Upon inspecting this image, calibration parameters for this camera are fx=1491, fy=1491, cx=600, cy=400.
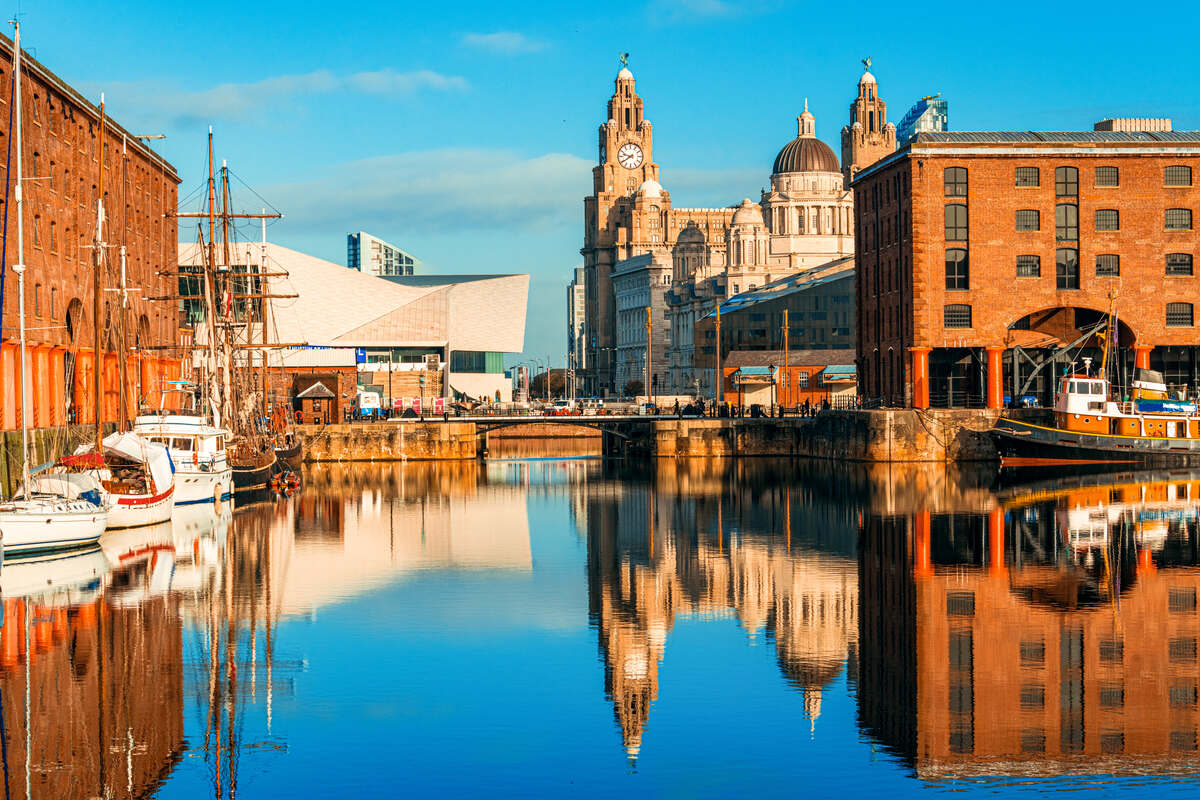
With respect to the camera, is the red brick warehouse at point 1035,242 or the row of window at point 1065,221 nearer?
the red brick warehouse at point 1035,242

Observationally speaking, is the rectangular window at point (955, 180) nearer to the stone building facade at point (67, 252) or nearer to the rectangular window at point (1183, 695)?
the stone building facade at point (67, 252)

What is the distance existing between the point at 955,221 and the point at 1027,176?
5.07 meters

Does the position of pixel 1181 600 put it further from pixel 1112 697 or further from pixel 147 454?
pixel 147 454

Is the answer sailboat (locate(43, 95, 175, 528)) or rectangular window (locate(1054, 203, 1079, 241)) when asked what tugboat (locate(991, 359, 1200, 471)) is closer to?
rectangular window (locate(1054, 203, 1079, 241))

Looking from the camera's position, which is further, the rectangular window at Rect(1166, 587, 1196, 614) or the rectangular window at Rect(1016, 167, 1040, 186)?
the rectangular window at Rect(1016, 167, 1040, 186)

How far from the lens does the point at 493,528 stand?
2341 inches

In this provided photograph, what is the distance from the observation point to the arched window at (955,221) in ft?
294

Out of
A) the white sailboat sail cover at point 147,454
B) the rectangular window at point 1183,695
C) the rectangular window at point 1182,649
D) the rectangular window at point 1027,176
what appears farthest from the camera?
the rectangular window at point 1027,176

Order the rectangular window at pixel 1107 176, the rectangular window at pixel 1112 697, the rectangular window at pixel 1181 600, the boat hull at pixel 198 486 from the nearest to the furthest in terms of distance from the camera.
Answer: the rectangular window at pixel 1112 697 < the rectangular window at pixel 1181 600 < the boat hull at pixel 198 486 < the rectangular window at pixel 1107 176

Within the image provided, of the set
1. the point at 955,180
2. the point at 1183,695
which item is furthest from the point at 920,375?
the point at 1183,695

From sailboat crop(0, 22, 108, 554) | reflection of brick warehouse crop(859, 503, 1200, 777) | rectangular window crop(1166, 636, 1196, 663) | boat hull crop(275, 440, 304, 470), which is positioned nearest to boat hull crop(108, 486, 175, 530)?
sailboat crop(0, 22, 108, 554)

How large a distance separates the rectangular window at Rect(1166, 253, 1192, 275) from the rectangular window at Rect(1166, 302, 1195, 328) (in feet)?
6.40

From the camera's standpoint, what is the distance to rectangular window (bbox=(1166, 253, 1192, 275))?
298 ft

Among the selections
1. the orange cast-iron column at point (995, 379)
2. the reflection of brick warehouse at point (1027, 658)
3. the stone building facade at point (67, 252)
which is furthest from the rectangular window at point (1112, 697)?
the orange cast-iron column at point (995, 379)
